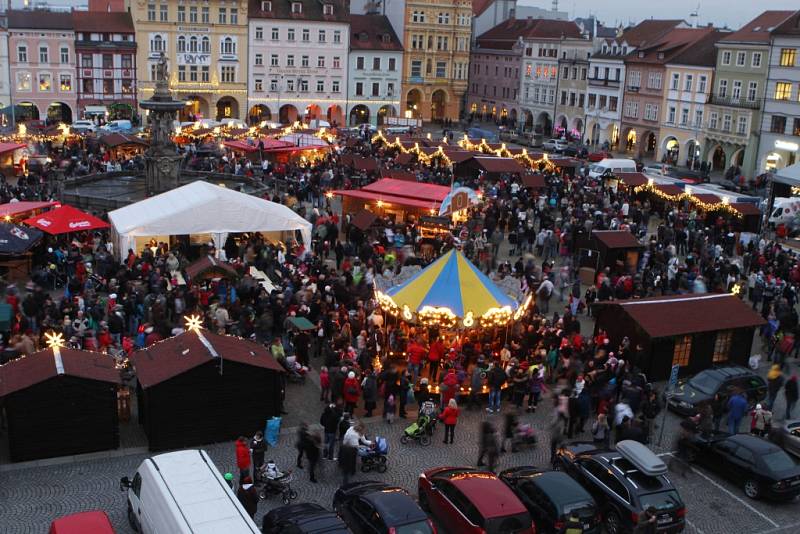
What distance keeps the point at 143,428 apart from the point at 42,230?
1210 cm

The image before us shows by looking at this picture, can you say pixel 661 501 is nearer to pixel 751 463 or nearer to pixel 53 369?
pixel 751 463

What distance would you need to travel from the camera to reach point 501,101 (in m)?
78.4

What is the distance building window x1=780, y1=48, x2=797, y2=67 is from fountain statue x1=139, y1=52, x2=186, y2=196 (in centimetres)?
3440

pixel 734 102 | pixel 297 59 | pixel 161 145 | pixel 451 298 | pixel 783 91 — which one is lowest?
pixel 451 298

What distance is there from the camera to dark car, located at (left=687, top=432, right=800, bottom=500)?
14484mm

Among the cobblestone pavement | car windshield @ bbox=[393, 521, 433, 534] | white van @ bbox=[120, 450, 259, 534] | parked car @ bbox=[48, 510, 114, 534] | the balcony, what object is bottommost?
the cobblestone pavement

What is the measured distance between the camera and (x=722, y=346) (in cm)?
2084

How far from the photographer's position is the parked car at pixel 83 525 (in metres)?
10.6

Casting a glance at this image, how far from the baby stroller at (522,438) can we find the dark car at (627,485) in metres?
1.58

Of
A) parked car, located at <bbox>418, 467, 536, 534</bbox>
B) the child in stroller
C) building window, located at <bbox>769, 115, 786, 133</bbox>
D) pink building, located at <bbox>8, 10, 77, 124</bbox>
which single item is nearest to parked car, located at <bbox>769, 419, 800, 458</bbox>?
parked car, located at <bbox>418, 467, 536, 534</bbox>

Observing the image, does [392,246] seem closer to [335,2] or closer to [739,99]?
[739,99]

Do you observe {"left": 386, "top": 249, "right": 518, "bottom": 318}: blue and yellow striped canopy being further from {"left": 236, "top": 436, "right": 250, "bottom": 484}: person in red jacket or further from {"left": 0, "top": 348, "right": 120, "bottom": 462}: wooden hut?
{"left": 0, "top": 348, "right": 120, "bottom": 462}: wooden hut

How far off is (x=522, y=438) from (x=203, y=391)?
594 cm

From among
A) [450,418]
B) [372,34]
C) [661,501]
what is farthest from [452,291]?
[372,34]
